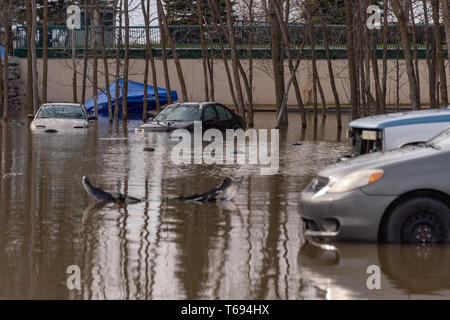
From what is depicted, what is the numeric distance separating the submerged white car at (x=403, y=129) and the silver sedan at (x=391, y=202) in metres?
4.38

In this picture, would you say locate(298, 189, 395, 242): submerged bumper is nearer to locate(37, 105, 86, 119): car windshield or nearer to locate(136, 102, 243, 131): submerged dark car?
locate(136, 102, 243, 131): submerged dark car

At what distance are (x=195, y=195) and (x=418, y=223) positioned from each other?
4721 mm

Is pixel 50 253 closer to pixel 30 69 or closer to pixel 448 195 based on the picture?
pixel 448 195

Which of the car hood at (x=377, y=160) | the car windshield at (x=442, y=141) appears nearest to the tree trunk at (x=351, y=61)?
the car windshield at (x=442, y=141)

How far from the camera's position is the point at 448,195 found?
30.7 ft

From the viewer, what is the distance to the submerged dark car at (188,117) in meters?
27.8

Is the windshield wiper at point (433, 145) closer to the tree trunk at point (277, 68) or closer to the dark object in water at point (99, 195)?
the dark object in water at point (99, 195)

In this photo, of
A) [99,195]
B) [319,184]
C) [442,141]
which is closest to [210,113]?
[99,195]

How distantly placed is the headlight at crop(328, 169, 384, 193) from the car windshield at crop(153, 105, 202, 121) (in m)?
18.8

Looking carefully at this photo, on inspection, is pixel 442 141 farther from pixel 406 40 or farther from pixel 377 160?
pixel 406 40

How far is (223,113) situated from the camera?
30.0 m

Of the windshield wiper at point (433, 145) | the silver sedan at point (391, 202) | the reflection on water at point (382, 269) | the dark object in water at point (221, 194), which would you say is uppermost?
the windshield wiper at point (433, 145)
